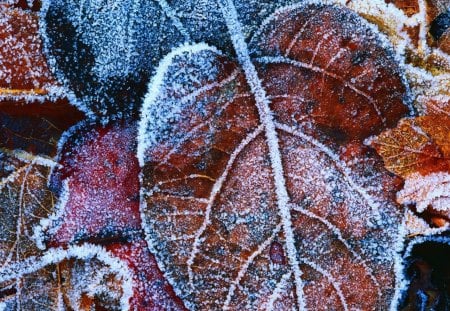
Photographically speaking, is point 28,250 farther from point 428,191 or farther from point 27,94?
point 428,191

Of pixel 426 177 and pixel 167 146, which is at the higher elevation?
pixel 167 146

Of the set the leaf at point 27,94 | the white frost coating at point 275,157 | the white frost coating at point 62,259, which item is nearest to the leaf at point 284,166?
the white frost coating at point 275,157

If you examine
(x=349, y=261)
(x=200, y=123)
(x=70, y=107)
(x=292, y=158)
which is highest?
(x=70, y=107)

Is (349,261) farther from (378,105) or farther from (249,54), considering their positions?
(249,54)

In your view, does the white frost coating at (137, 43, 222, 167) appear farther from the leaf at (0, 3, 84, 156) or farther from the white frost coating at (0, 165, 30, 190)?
the white frost coating at (0, 165, 30, 190)

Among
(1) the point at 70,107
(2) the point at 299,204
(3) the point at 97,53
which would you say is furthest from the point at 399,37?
(1) the point at 70,107

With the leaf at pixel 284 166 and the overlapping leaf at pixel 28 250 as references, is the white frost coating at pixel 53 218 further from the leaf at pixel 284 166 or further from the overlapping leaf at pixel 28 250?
the leaf at pixel 284 166
